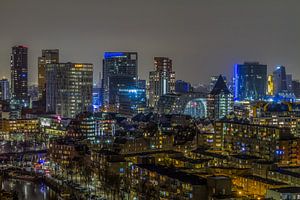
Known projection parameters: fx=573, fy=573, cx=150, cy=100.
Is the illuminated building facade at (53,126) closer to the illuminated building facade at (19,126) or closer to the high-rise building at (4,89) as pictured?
the illuminated building facade at (19,126)

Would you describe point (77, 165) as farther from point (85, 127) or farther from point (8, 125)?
point (8, 125)

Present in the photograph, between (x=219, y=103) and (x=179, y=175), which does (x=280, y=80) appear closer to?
(x=219, y=103)

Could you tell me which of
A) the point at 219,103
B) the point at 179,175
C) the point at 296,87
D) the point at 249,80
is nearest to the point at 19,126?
the point at 219,103

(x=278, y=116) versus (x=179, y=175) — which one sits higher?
(x=278, y=116)

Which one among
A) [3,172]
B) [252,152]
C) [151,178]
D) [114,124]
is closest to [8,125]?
[114,124]

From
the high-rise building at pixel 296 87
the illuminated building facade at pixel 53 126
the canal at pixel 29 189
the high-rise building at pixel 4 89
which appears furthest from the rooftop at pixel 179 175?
the high-rise building at pixel 296 87
